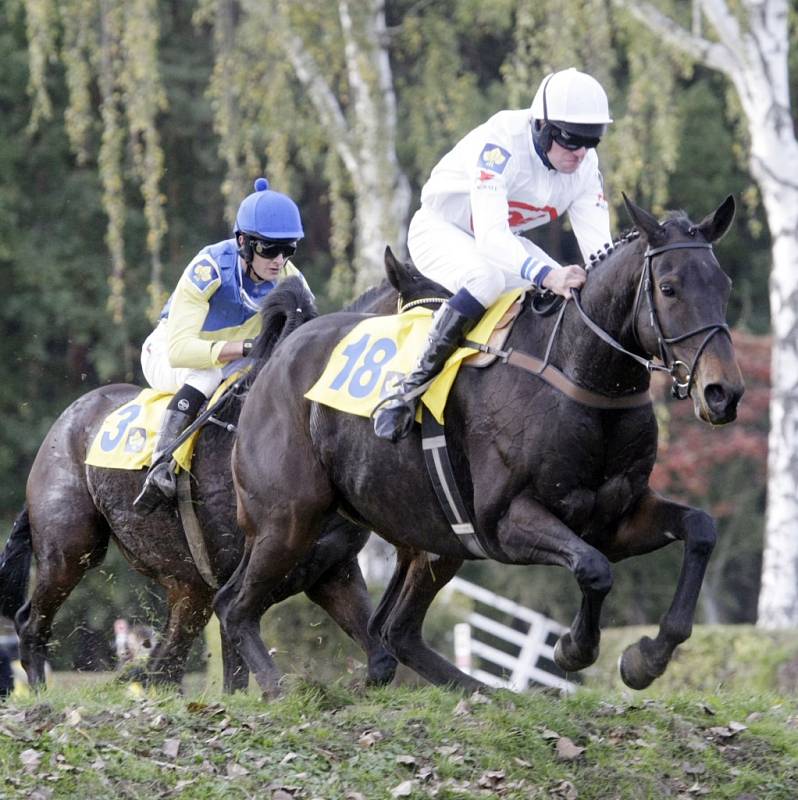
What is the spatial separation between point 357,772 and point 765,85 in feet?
32.4

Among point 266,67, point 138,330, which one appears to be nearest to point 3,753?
point 266,67

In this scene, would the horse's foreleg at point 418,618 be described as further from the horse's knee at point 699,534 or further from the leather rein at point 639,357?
the horse's knee at point 699,534

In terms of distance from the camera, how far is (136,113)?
15125 mm

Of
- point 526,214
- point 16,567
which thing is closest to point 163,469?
point 16,567

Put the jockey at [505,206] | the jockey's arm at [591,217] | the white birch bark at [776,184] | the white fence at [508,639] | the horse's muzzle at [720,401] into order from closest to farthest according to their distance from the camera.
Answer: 1. the horse's muzzle at [720,401]
2. the jockey at [505,206]
3. the jockey's arm at [591,217]
4. the white birch bark at [776,184]
5. the white fence at [508,639]

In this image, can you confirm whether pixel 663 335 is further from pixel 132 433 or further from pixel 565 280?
pixel 132 433

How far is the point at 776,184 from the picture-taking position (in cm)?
1462

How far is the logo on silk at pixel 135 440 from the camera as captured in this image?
8.63 meters

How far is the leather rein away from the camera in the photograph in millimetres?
6043

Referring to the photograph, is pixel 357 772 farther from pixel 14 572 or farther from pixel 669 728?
pixel 14 572

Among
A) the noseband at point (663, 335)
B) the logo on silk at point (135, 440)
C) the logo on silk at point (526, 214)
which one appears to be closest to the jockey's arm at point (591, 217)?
the logo on silk at point (526, 214)

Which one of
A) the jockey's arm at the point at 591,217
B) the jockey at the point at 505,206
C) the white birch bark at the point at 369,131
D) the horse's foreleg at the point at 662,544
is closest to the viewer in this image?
the horse's foreleg at the point at 662,544

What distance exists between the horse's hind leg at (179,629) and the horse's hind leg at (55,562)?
1.64 feet

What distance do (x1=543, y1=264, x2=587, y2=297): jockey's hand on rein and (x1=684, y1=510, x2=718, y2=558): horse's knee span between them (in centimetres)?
102
